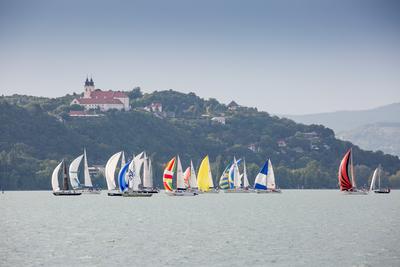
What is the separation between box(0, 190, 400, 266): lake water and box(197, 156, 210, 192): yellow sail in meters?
59.2

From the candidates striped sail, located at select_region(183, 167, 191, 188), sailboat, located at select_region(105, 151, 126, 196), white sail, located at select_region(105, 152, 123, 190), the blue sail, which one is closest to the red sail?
striped sail, located at select_region(183, 167, 191, 188)

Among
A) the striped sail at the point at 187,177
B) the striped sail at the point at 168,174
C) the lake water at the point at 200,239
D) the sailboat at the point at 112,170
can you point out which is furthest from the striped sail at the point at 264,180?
the lake water at the point at 200,239

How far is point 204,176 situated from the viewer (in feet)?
498

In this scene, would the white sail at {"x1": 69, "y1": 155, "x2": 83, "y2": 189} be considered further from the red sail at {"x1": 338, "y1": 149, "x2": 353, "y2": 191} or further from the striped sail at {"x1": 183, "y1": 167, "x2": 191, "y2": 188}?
Result: the red sail at {"x1": 338, "y1": 149, "x2": 353, "y2": 191}

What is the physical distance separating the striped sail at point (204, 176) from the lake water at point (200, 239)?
59199mm

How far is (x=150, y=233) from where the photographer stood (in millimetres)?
65938

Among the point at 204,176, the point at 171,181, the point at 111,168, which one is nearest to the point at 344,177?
the point at 171,181

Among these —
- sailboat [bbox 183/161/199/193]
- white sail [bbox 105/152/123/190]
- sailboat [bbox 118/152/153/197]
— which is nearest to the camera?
sailboat [bbox 118/152/153/197]

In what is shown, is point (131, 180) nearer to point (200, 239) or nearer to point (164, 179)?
point (164, 179)

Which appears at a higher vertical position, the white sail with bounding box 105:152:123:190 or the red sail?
the white sail with bounding box 105:152:123:190

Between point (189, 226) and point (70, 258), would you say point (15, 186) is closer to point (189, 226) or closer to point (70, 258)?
point (189, 226)

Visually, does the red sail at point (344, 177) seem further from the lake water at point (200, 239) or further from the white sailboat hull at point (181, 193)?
the lake water at point (200, 239)

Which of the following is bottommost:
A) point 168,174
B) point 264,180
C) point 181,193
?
point 181,193

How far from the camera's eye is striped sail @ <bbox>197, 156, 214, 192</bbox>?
15000cm
